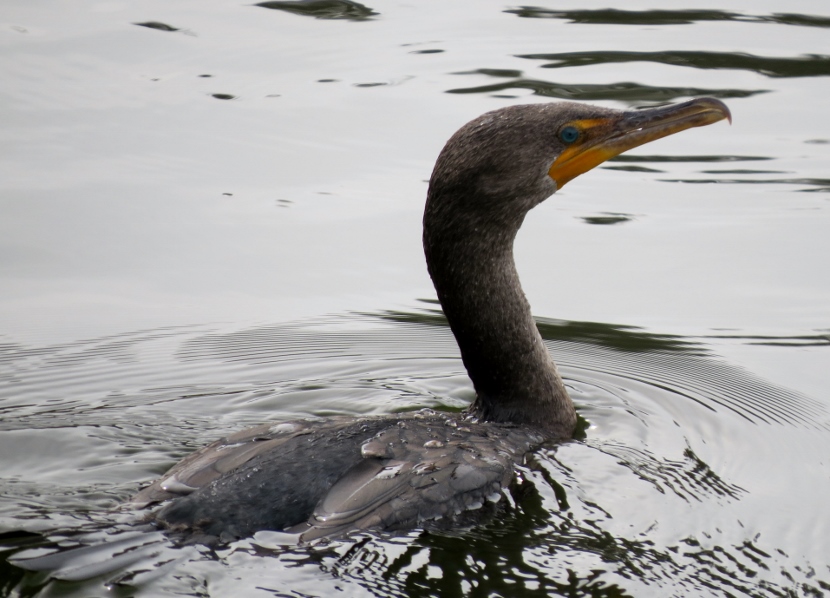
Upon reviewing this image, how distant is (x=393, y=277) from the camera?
7.27 metres

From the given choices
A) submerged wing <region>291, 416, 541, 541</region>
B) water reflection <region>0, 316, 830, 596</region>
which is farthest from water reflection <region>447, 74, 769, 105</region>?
submerged wing <region>291, 416, 541, 541</region>

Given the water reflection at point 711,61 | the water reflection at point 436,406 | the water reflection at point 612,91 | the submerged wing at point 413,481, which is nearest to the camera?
the water reflection at point 436,406

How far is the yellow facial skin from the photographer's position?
5156 millimetres

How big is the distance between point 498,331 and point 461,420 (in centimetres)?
45

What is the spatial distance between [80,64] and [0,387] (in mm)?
4983

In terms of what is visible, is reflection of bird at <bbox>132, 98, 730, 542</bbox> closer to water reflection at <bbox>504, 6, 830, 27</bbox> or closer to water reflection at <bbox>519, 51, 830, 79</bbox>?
water reflection at <bbox>519, 51, 830, 79</bbox>

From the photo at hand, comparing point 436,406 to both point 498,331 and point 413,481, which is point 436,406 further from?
point 413,481

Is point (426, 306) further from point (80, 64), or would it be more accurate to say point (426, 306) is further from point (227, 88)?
point (80, 64)

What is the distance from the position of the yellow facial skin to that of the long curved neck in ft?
1.07

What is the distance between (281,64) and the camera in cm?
1017

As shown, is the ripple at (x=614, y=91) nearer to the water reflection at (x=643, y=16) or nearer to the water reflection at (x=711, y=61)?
the water reflection at (x=711, y=61)

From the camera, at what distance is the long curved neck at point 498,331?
514cm

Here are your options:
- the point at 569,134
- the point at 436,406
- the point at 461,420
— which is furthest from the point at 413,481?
the point at 569,134

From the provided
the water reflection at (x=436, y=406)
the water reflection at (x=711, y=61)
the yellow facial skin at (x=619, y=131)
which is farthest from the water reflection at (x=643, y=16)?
the yellow facial skin at (x=619, y=131)
